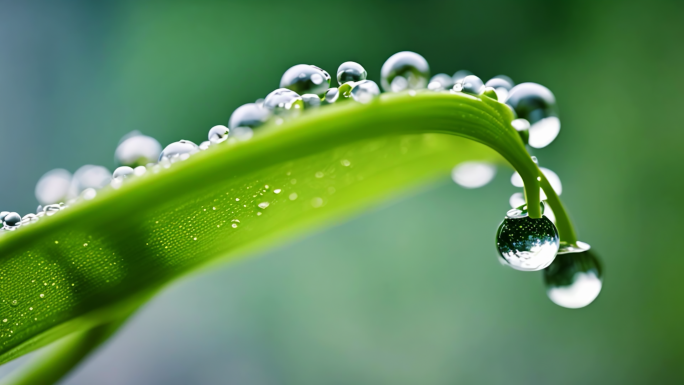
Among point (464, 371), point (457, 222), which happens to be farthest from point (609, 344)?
point (457, 222)

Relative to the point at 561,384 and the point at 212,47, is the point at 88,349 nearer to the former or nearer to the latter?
the point at 561,384

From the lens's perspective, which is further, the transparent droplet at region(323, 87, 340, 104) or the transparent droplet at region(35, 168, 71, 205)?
the transparent droplet at region(35, 168, 71, 205)

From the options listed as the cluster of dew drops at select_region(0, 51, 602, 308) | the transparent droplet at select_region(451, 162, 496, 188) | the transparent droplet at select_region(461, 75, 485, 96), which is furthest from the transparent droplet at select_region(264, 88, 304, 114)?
the transparent droplet at select_region(451, 162, 496, 188)

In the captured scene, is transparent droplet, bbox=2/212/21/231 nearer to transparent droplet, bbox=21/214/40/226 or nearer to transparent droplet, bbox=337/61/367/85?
transparent droplet, bbox=21/214/40/226

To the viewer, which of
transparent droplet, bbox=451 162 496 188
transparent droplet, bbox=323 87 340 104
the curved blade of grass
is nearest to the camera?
the curved blade of grass

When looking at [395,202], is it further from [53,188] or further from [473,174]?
[53,188]

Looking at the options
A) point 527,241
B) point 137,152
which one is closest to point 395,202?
point 137,152

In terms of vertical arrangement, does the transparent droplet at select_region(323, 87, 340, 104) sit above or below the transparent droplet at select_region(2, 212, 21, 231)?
above
